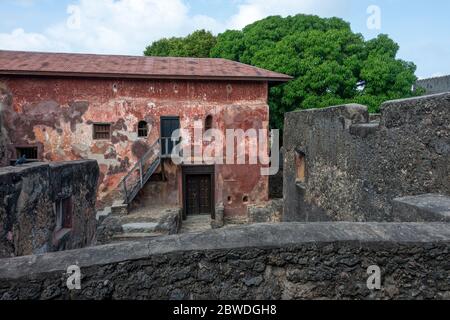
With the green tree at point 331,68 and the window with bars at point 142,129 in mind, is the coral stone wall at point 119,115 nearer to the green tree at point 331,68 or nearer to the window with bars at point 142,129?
the window with bars at point 142,129

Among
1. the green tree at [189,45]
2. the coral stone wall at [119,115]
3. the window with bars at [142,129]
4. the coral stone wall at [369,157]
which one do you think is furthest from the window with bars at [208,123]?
the green tree at [189,45]

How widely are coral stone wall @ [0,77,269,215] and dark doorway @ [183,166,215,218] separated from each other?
0.46 m

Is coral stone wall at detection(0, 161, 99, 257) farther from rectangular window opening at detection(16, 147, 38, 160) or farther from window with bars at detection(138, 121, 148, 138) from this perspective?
rectangular window opening at detection(16, 147, 38, 160)

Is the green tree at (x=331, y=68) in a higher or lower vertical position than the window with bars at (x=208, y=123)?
higher

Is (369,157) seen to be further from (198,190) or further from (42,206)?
(198,190)

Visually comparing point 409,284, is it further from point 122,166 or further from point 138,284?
point 122,166

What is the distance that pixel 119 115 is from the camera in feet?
42.0

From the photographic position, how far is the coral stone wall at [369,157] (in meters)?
3.29

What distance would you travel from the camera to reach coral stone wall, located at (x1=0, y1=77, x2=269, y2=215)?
12.4m

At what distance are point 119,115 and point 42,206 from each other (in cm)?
905

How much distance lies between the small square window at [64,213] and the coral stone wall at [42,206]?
0.15 feet

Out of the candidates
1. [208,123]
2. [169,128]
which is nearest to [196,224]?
[169,128]

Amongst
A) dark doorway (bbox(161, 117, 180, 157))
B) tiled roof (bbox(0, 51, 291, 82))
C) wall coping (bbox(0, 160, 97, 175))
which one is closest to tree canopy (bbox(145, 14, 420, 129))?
tiled roof (bbox(0, 51, 291, 82))
